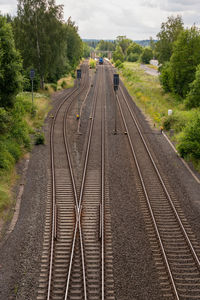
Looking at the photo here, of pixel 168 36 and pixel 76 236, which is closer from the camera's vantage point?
pixel 76 236

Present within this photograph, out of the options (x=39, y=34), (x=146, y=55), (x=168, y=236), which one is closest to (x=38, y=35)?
(x=39, y=34)

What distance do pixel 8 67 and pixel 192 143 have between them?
13.0 m

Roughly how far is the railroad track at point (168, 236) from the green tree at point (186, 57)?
74.4 ft

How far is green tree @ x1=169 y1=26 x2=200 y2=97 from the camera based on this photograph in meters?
36.8

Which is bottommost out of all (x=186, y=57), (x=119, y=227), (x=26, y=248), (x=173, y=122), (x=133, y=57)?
(x=26, y=248)

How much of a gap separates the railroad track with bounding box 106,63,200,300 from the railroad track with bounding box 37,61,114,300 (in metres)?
1.86

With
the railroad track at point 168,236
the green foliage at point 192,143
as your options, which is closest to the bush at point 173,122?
the green foliage at point 192,143

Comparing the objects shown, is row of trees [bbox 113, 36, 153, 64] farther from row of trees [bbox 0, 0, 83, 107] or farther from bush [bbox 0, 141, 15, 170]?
bush [bbox 0, 141, 15, 170]

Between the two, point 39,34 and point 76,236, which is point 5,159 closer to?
point 76,236

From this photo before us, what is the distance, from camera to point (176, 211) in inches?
515

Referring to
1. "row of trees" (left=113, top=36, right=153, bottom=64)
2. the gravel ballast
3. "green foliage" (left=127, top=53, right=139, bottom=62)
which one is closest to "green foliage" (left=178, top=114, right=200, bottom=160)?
the gravel ballast

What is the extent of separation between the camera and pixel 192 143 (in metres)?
18.8

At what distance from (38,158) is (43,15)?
2757 cm

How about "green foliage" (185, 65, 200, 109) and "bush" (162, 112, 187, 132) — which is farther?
"green foliage" (185, 65, 200, 109)
